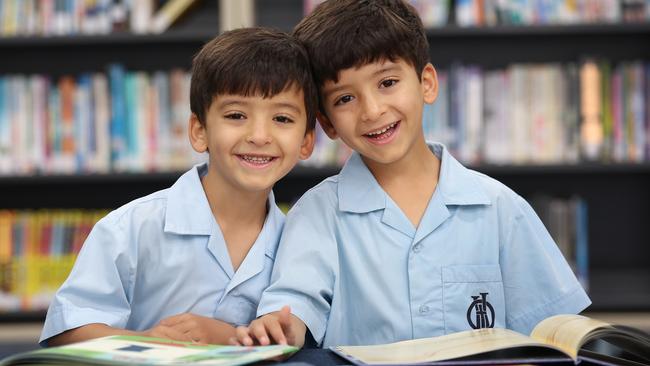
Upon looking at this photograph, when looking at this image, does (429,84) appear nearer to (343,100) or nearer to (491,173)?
(343,100)

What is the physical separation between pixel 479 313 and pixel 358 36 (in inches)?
17.3

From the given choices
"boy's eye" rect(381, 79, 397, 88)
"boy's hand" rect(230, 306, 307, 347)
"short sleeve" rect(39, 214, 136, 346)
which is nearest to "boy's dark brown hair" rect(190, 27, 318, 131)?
"boy's eye" rect(381, 79, 397, 88)

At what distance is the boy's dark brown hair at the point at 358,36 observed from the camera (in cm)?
136

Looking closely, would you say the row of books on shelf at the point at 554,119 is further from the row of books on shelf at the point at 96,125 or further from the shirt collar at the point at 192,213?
the shirt collar at the point at 192,213

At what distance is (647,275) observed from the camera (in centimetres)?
287

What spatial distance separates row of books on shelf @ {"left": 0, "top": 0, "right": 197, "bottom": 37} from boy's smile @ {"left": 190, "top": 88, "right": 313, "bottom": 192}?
1405 millimetres

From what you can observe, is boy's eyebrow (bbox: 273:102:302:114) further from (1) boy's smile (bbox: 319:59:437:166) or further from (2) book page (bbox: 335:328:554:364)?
(2) book page (bbox: 335:328:554:364)

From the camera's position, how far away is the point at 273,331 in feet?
3.71

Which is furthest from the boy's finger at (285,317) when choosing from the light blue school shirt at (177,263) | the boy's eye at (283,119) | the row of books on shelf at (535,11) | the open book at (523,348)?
the row of books on shelf at (535,11)

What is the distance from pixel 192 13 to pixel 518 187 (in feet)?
3.81

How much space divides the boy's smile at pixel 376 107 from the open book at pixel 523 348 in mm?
391

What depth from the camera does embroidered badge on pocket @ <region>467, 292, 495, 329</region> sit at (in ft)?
4.34

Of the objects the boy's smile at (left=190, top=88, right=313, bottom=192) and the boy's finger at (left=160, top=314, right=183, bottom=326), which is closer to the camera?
the boy's finger at (left=160, top=314, right=183, bottom=326)

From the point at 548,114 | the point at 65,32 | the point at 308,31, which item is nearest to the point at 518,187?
the point at 548,114
